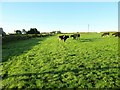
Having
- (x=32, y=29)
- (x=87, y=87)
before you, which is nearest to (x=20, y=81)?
(x=87, y=87)

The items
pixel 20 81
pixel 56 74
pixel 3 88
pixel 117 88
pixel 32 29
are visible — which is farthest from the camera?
pixel 32 29

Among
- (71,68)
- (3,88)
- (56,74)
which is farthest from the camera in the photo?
(71,68)

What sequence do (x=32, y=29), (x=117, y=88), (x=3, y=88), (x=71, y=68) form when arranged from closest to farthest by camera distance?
(x=117, y=88) < (x=3, y=88) < (x=71, y=68) < (x=32, y=29)

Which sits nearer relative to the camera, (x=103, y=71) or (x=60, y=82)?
(x=60, y=82)

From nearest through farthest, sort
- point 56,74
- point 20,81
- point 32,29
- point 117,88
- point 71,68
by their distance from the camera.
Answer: point 117,88
point 20,81
point 56,74
point 71,68
point 32,29

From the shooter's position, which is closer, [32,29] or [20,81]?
[20,81]

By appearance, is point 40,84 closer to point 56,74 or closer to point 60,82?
point 60,82

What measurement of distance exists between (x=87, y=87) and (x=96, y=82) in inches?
33.7

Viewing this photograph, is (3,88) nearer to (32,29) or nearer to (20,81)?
(20,81)

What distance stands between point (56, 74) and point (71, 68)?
5.81 ft

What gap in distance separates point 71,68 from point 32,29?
110m

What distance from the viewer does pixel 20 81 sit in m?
10.9

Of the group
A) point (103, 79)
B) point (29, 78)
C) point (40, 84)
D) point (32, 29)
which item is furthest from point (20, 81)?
point (32, 29)

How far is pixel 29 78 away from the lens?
11352mm
